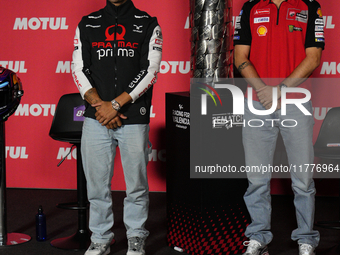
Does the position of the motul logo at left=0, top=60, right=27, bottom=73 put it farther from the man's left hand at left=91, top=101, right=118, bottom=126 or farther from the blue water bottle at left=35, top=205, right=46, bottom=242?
the man's left hand at left=91, top=101, right=118, bottom=126

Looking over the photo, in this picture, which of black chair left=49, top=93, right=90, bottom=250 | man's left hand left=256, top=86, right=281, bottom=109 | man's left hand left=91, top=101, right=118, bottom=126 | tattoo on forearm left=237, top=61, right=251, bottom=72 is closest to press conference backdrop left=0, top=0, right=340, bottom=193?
black chair left=49, top=93, right=90, bottom=250

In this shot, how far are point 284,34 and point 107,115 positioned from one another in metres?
1.13

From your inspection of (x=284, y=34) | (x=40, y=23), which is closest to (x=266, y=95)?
(x=284, y=34)

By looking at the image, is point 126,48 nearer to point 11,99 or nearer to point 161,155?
point 11,99

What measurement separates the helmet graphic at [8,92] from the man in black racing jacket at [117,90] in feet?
2.05

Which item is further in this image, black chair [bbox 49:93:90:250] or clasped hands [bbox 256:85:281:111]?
black chair [bbox 49:93:90:250]

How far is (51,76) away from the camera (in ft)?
13.7

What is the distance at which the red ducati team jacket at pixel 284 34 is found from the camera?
240 cm

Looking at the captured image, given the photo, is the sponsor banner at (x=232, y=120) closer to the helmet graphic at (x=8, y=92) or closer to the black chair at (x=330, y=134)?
the black chair at (x=330, y=134)

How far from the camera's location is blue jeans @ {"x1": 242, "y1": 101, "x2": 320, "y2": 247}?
2.40m

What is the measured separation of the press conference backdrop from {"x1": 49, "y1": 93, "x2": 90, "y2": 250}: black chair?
115 cm

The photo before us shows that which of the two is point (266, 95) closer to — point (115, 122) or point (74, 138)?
point (115, 122)

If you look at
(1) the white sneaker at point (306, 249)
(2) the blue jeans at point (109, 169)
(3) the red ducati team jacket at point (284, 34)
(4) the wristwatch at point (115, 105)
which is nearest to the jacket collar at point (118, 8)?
(4) the wristwatch at point (115, 105)

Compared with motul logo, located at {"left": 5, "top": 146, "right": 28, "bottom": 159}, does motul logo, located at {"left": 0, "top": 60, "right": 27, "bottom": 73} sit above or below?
above
